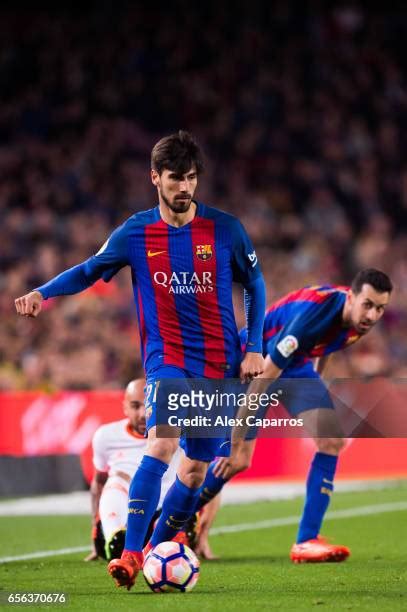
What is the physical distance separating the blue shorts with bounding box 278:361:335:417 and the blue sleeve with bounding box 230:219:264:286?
4.92 feet

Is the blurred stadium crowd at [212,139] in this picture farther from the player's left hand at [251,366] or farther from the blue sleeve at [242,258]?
the player's left hand at [251,366]

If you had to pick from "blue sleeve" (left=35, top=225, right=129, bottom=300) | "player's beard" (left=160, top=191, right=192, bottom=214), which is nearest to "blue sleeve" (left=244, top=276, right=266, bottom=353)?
"player's beard" (left=160, top=191, right=192, bottom=214)

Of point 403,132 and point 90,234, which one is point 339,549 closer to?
point 90,234

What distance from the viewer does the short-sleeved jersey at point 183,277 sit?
609 centimetres

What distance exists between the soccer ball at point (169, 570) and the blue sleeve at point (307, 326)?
1.77m

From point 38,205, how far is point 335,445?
11.3 m

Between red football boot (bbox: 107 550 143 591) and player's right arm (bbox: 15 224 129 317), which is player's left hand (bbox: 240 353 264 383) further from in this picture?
red football boot (bbox: 107 550 143 591)

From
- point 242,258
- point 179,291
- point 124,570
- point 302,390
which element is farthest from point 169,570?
point 302,390

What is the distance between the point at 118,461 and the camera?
7.78 m

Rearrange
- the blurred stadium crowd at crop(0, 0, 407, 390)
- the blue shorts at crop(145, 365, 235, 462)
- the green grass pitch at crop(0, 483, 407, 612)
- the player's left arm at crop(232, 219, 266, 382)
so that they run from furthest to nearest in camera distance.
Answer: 1. the blurred stadium crowd at crop(0, 0, 407, 390)
2. the player's left arm at crop(232, 219, 266, 382)
3. the blue shorts at crop(145, 365, 235, 462)
4. the green grass pitch at crop(0, 483, 407, 612)

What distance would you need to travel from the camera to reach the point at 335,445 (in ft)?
25.9

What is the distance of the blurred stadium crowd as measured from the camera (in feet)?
55.4

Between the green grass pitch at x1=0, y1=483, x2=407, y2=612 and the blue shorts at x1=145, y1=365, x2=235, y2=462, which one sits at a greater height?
the blue shorts at x1=145, y1=365, x2=235, y2=462

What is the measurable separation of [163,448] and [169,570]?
564 mm
